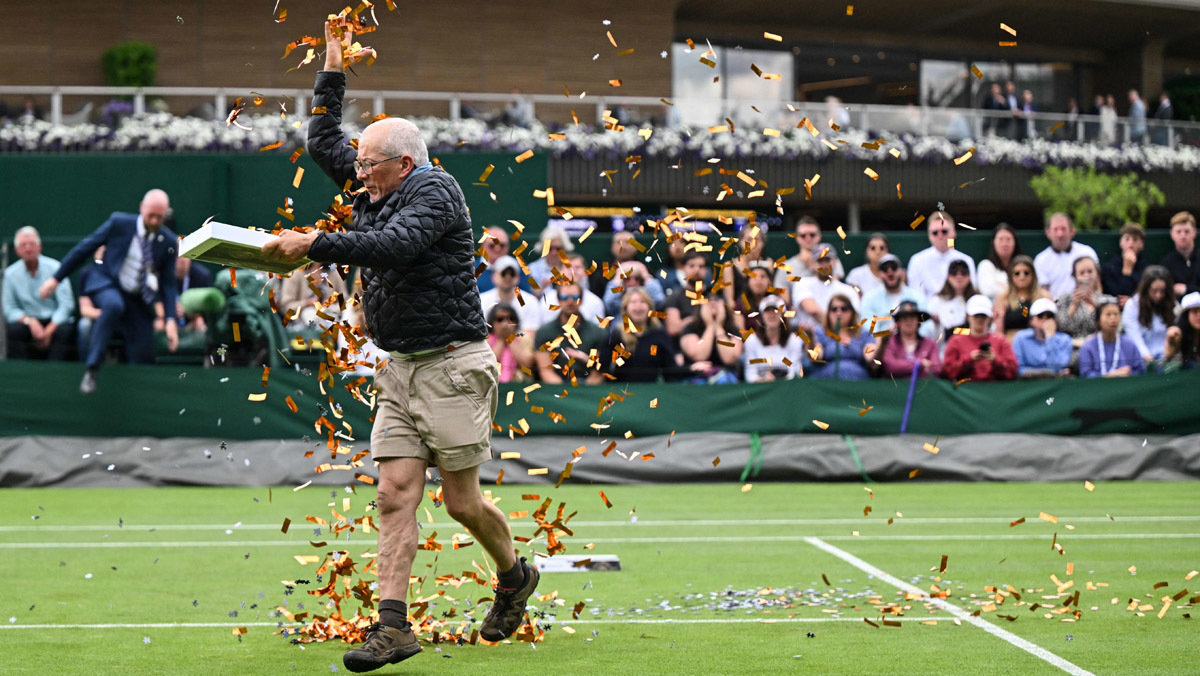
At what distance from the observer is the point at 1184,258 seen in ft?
51.9

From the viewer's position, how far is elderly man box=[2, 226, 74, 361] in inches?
568

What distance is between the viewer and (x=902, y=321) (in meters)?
13.9

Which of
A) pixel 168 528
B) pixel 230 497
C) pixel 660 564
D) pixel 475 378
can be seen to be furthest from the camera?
pixel 230 497

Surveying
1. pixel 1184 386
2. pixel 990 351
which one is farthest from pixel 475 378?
pixel 1184 386

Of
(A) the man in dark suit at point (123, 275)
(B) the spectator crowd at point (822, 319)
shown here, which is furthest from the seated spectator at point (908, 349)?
(A) the man in dark suit at point (123, 275)

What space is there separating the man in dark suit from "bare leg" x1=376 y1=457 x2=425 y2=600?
8469mm

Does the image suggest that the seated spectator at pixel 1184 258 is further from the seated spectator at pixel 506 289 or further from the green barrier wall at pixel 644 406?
the seated spectator at pixel 506 289

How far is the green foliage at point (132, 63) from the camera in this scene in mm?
31109

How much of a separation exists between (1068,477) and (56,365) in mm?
9786

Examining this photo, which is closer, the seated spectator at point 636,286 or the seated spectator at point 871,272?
the seated spectator at point 636,286

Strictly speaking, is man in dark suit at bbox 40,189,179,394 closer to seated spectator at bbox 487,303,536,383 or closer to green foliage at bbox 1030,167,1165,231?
seated spectator at bbox 487,303,536,383

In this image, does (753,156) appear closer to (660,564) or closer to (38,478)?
(38,478)

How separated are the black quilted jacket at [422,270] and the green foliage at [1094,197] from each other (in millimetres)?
24199

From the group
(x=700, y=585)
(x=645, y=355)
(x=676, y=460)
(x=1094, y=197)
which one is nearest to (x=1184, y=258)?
(x=645, y=355)
